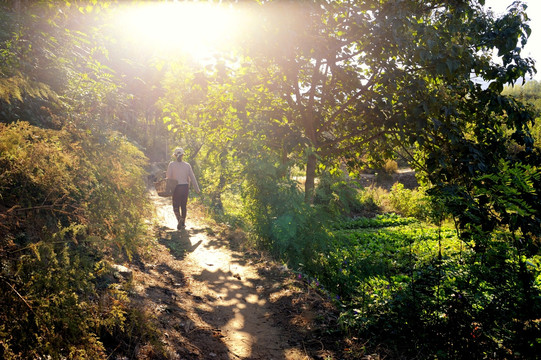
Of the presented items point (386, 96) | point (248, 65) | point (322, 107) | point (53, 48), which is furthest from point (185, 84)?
point (386, 96)

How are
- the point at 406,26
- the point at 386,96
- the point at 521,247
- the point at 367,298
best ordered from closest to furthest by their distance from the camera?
the point at 521,247, the point at 367,298, the point at 406,26, the point at 386,96

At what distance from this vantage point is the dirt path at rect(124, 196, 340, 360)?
3.52 meters

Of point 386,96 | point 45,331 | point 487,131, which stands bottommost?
point 45,331

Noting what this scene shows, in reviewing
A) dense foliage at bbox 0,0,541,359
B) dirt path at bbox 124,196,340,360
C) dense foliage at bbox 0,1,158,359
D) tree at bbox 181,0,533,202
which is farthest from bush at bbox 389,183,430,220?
dense foliage at bbox 0,1,158,359

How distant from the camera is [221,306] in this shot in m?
4.64

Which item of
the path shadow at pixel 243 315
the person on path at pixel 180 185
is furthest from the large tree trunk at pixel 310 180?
the person on path at pixel 180 185

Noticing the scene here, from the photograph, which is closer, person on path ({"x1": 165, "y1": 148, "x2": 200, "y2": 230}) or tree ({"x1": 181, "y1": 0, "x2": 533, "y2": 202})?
tree ({"x1": 181, "y1": 0, "x2": 533, "y2": 202})

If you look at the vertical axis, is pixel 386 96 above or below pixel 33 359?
above

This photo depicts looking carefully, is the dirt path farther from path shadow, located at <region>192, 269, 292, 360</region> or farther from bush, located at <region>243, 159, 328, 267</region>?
bush, located at <region>243, 159, 328, 267</region>

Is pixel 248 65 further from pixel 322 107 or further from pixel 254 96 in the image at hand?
pixel 322 107

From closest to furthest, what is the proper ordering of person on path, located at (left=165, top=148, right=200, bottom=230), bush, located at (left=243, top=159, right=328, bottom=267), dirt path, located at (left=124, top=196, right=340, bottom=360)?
dirt path, located at (left=124, top=196, right=340, bottom=360)
bush, located at (left=243, top=159, right=328, bottom=267)
person on path, located at (left=165, top=148, right=200, bottom=230)

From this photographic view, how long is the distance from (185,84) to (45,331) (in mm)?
5312

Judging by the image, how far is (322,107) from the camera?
7.03m

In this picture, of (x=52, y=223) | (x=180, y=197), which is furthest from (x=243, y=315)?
(x=180, y=197)
